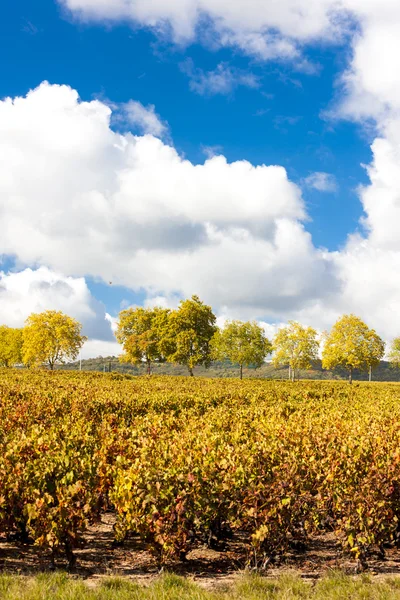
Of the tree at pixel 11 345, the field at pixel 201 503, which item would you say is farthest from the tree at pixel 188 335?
the field at pixel 201 503

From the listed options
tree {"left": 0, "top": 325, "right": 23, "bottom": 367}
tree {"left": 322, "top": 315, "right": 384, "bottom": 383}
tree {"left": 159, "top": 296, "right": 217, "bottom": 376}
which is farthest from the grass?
tree {"left": 0, "top": 325, "right": 23, "bottom": 367}

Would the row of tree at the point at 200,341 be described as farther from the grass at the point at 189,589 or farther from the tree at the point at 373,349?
the grass at the point at 189,589

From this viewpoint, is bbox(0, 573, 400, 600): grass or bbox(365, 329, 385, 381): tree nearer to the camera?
bbox(0, 573, 400, 600): grass

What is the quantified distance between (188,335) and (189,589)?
67.3 metres

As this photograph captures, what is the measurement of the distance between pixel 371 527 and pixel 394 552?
3.92 feet

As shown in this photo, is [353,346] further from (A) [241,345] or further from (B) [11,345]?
(B) [11,345]

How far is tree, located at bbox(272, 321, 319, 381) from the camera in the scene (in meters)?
71.8

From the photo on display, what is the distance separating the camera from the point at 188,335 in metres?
72.6

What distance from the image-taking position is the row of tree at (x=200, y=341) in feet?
205

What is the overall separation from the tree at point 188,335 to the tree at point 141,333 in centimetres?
208

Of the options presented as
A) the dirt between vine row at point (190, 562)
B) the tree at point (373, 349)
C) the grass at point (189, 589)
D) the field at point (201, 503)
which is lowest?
the dirt between vine row at point (190, 562)

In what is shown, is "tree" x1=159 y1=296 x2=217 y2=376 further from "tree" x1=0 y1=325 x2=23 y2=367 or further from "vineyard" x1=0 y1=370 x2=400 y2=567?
"vineyard" x1=0 y1=370 x2=400 y2=567

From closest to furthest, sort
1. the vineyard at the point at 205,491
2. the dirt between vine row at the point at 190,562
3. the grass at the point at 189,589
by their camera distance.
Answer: the grass at the point at 189,589, the vineyard at the point at 205,491, the dirt between vine row at the point at 190,562

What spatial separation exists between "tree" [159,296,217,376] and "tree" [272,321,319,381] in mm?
10665
